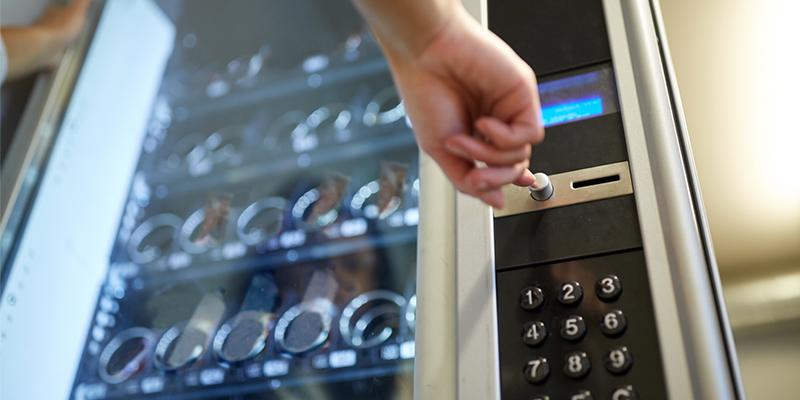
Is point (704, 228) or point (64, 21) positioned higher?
point (64, 21)

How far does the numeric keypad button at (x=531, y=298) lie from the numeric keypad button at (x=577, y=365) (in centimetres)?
6

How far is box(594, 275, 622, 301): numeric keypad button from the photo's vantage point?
0.65m

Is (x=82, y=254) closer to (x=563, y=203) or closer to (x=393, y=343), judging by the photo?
(x=393, y=343)

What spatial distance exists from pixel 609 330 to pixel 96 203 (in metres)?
0.94

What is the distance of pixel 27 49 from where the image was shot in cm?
116

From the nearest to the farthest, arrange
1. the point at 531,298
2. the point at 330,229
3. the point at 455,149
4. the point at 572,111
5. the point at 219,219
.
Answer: the point at 455,149 < the point at 531,298 < the point at 572,111 < the point at 330,229 < the point at 219,219

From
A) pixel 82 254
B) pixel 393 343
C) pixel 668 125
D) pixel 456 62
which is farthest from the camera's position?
pixel 82 254

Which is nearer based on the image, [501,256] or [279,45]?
[501,256]

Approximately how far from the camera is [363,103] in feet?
3.98

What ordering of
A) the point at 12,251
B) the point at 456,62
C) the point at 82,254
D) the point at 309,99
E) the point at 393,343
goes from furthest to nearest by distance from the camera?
the point at 309,99 < the point at 82,254 < the point at 12,251 < the point at 393,343 < the point at 456,62

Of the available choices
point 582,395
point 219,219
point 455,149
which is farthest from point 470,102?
point 219,219

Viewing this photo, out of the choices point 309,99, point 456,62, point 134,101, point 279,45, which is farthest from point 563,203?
point 134,101

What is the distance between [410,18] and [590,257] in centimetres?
30

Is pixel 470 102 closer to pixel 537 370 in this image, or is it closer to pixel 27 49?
pixel 537 370
